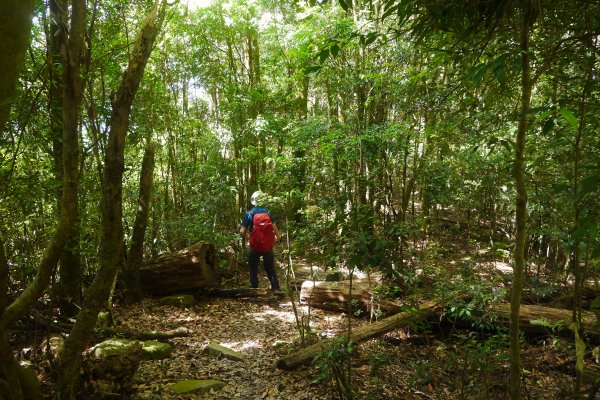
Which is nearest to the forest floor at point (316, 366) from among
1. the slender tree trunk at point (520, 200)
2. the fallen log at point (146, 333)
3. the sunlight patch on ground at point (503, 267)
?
the fallen log at point (146, 333)

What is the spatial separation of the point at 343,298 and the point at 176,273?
314cm

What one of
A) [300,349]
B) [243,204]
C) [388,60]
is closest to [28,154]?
[300,349]

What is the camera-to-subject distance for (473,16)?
237 cm

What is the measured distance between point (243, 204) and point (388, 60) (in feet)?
21.8

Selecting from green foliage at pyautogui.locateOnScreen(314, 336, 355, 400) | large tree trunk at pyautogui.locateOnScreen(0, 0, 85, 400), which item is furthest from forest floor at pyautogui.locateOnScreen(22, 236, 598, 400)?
large tree trunk at pyautogui.locateOnScreen(0, 0, 85, 400)

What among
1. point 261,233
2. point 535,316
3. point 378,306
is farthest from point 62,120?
point 535,316

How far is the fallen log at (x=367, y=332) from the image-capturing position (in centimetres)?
444

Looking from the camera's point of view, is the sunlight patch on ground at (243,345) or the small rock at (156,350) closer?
the small rock at (156,350)

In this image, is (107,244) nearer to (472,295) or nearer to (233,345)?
(233,345)

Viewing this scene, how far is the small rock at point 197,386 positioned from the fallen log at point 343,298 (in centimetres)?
226

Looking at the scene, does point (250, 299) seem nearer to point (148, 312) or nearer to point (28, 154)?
point (148, 312)

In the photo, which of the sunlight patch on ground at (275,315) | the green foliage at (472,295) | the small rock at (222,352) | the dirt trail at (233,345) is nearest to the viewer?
the dirt trail at (233,345)

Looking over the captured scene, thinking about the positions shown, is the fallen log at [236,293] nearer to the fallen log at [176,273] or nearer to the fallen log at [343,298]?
the fallen log at [176,273]

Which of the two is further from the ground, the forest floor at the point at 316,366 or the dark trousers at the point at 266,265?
the dark trousers at the point at 266,265
